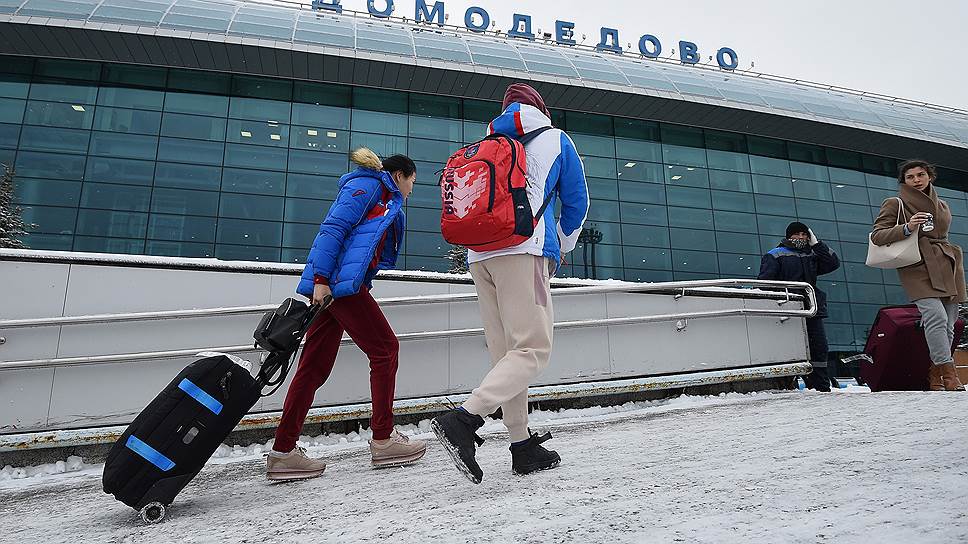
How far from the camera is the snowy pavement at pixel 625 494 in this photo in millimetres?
1510

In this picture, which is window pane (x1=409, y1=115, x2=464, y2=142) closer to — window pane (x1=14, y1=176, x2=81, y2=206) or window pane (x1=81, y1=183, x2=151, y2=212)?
window pane (x1=81, y1=183, x2=151, y2=212)

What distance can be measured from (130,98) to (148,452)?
23.7m

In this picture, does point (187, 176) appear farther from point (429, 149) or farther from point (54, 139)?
point (429, 149)

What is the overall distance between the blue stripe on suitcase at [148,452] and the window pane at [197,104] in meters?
22.3

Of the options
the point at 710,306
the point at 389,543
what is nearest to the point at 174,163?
the point at 710,306

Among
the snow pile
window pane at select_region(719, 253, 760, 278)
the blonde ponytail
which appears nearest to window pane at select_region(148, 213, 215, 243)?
the snow pile

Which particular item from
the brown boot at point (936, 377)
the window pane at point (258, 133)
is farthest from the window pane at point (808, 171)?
the brown boot at point (936, 377)

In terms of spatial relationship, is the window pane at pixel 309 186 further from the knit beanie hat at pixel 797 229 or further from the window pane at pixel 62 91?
the knit beanie hat at pixel 797 229

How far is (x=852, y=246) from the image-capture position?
2669cm

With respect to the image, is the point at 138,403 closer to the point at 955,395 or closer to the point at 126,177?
the point at 955,395

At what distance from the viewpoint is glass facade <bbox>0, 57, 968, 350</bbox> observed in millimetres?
20016

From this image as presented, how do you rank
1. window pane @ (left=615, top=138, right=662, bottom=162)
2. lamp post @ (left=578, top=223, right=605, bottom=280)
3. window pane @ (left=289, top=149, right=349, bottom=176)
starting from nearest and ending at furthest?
1. window pane @ (left=289, top=149, right=349, bottom=176)
2. lamp post @ (left=578, top=223, right=605, bottom=280)
3. window pane @ (left=615, top=138, right=662, bottom=162)

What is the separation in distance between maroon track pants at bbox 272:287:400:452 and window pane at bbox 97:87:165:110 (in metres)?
22.5

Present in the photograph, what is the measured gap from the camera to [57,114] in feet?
67.2
